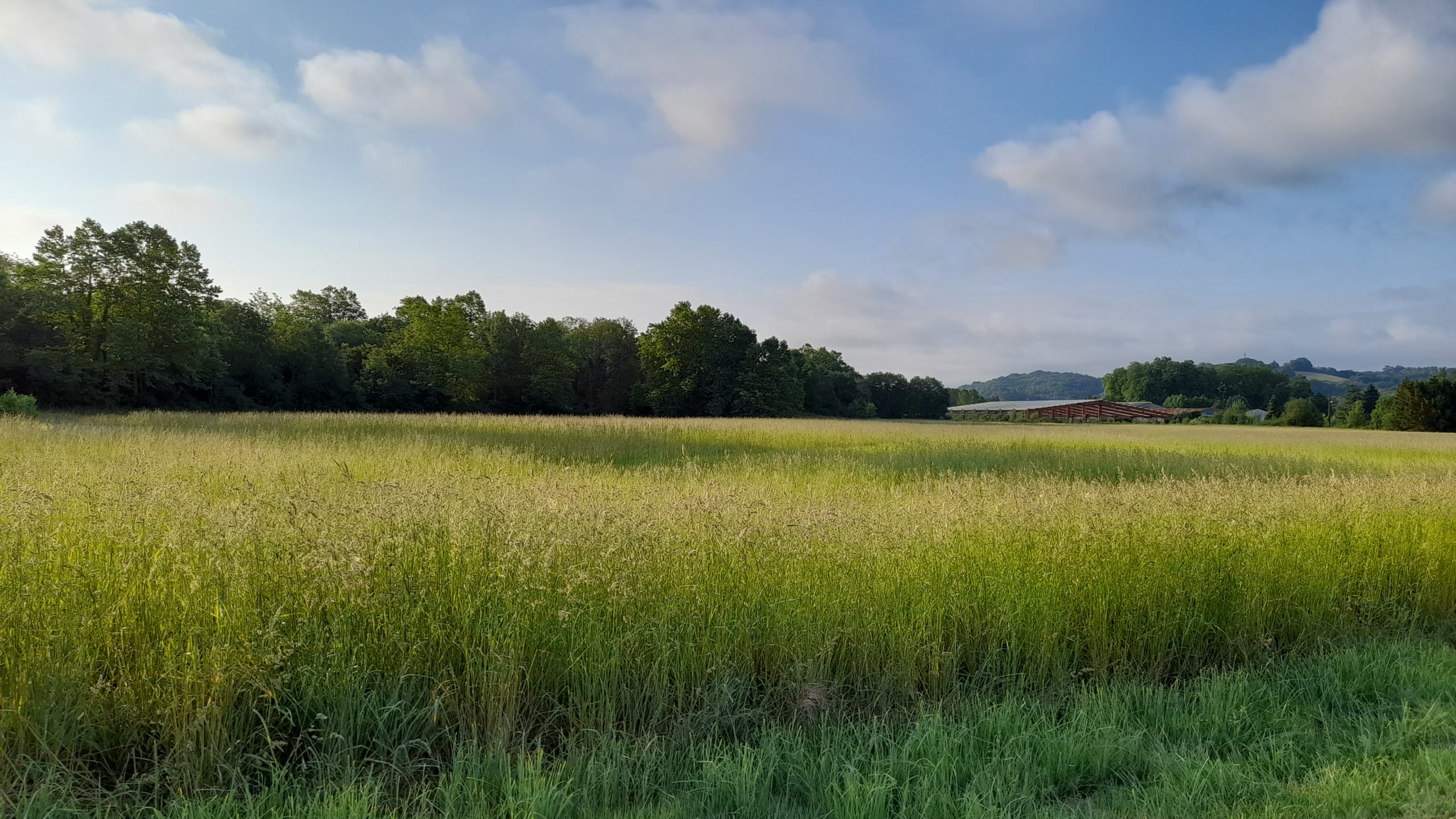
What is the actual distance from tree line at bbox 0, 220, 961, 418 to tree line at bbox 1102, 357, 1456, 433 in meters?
54.8

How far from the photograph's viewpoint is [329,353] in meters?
51.1

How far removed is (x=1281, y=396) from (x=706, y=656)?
188 metres

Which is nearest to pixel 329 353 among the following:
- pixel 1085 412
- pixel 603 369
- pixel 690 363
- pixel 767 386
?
pixel 603 369

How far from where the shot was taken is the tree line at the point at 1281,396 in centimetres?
6106

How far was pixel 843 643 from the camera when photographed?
14.5 ft

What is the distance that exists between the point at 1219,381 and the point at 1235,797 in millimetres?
191834

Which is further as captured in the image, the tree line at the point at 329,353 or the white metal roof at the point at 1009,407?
the white metal roof at the point at 1009,407

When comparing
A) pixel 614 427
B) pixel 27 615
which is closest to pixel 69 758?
pixel 27 615

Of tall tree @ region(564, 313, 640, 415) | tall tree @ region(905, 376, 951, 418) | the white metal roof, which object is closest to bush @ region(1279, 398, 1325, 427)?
the white metal roof

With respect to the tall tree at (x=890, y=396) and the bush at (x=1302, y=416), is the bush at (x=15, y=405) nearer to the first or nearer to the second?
the tall tree at (x=890, y=396)

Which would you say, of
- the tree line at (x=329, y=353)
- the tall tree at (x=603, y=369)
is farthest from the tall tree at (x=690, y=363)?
the tall tree at (x=603, y=369)

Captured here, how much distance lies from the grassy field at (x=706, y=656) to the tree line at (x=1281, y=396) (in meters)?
77.6

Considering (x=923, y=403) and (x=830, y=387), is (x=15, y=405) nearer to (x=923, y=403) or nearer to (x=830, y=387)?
(x=830, y=387)

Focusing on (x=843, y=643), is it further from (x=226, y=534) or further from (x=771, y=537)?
(x=226, y=534)
